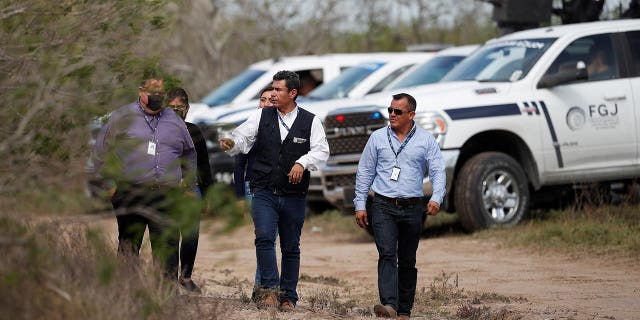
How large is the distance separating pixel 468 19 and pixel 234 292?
79.5 feet

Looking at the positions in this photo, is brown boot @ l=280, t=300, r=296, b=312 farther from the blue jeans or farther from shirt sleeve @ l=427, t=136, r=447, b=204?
shirt sleeve @ l=427, t=136, r=447, b=204

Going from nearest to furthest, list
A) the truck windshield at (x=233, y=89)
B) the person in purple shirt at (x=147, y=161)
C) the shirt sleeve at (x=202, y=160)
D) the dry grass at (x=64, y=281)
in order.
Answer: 1. the dry grass at (x=64, y=281)
2. the person in purple shirt at (x=147, y=161)
3. the shirt sleeve at (x=202, y=160)
4. the truck windshield at (x=233, y=89)

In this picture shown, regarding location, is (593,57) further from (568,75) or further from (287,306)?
(287,306)

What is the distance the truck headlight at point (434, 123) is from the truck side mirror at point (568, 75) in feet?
4.02

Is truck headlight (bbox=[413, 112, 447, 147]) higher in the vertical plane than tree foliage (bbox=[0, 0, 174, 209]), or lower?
lower

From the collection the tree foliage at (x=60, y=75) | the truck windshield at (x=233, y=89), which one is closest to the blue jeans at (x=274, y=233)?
the tree foliage at (x=60, y=75)

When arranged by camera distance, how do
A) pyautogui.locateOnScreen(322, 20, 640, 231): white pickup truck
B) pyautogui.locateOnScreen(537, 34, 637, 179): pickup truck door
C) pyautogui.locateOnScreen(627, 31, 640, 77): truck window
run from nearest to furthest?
pyautogui.locateOnScreen(322, 20, 640, 231): white pickup truck → pyautogui.locateOnScreen(537, 34, 637, 179): pickup truck door → pyautogui.locateOnScreen(627, 31, 640, 77): truck window

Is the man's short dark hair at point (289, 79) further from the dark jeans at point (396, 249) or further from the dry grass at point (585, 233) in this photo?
the dry grass at point (585, 233)

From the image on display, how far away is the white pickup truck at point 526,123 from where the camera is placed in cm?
1327

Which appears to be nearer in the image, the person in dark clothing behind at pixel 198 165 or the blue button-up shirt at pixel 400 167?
the blue button-up shirt at pixel 400 167

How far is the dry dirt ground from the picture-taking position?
8.52 meters

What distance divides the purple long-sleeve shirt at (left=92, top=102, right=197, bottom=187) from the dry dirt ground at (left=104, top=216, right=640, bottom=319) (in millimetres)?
472

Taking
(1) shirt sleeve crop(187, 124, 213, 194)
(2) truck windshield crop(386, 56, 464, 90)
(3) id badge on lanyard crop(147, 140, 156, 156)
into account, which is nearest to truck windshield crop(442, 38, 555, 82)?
(2) truck windshield crop(386, 56, 464, 90)

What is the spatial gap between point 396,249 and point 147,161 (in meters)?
1.75
